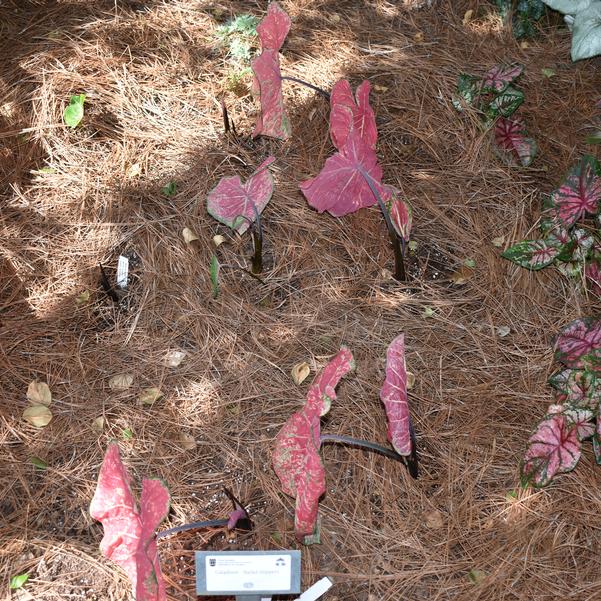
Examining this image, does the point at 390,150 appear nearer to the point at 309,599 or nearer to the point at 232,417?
the point at 232,417

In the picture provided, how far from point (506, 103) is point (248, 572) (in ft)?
5.38

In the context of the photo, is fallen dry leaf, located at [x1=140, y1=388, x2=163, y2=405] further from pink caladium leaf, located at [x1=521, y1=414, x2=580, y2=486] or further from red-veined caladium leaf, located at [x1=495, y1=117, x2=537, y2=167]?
red-veined caladium leaf, located at [x1=495, y1=117, x2=537, y2=167]

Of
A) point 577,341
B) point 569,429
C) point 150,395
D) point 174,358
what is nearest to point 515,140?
point 577,341

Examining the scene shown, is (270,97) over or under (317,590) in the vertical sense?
over

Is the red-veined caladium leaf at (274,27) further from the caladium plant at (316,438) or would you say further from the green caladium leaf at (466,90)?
the caladium plant at (316,438)

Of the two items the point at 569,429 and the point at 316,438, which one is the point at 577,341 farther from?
the point at 316,438

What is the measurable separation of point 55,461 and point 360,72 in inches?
65.1

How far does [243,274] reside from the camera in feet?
6.98

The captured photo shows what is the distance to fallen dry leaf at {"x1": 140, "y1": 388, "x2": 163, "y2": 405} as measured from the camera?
6.17ft

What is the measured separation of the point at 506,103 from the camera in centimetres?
231

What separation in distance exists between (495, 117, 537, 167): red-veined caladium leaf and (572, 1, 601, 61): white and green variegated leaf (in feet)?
0.91

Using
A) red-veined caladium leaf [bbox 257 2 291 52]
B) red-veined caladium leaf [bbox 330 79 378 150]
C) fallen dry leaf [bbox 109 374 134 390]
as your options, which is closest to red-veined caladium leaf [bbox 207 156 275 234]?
red-veined caladium leaf [bbox 330 79 378 150]

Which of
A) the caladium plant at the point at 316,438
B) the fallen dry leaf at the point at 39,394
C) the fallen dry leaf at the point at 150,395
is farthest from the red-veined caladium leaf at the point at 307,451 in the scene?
the fallen dry leaf at the point at 39,394

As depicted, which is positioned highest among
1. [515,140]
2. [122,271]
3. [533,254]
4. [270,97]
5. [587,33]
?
[587,33]
